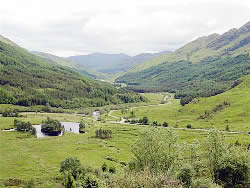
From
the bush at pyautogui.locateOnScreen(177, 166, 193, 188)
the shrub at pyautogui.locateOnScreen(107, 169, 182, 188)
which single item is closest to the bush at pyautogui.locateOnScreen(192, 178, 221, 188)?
the bush at pyautogui.locateOnScreen(177, 166, 193, 188)

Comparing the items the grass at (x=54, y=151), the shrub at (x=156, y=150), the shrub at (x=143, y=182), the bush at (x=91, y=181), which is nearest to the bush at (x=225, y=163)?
the shrub at (x=156, y=150)

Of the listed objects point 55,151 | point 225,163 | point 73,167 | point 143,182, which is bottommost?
point 55,151

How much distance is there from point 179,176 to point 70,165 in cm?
5512

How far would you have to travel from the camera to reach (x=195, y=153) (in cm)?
8412

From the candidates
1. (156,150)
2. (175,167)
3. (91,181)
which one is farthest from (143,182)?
(156,150)

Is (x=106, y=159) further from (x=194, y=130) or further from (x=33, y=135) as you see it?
(x=194, y=130)

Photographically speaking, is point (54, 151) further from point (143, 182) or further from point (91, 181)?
point (143, 182)

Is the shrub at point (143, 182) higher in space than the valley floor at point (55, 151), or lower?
higher

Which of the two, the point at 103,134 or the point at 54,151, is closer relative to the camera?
the point at 54,151

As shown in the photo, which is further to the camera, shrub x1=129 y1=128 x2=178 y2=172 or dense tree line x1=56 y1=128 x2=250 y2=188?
shrub x1=129 y1=128 x2=178 y2=172

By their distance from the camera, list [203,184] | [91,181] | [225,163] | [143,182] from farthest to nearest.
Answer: [91,181] < [225,163] < [203,184] < [143,182]

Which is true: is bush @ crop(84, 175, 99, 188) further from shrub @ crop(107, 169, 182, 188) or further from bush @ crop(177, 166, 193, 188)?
bush @ crop(177, 166, 193, 188)

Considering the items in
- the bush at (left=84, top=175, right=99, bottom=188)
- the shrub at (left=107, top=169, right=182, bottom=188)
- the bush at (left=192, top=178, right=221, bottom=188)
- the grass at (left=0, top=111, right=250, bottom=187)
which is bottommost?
the grass at (left=0, top=111, right=250, bottom=187)

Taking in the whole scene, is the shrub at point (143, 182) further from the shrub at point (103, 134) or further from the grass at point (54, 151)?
the shrub at point (103, 134)
